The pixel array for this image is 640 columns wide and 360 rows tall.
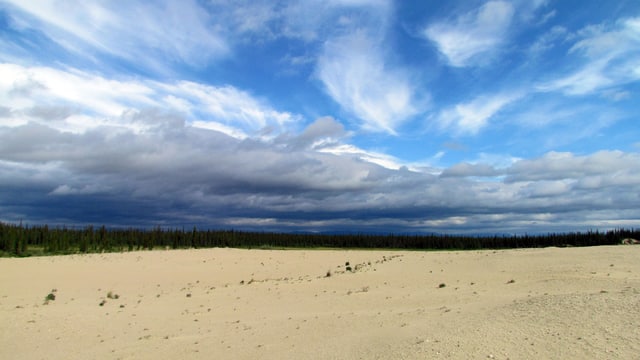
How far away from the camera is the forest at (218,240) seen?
64.4 metres

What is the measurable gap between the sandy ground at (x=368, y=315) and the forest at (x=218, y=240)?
43049mm

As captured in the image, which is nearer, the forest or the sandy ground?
the sandy ground

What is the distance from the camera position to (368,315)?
12.5 meters

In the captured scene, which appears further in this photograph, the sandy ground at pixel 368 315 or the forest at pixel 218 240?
the forest at pixel 218 240

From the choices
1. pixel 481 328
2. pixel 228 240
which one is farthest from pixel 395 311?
pixel 228 240

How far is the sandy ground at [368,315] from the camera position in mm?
8367

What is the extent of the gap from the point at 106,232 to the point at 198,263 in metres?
52.8

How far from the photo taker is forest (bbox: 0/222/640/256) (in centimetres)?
6444

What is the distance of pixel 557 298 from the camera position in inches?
425

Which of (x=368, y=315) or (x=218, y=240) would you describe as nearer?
(x=368, y=315)

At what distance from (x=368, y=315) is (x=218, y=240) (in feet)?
293

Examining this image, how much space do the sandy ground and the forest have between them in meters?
43.0

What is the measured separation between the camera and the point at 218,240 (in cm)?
9844

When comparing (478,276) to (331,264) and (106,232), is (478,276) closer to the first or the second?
(331,264)
